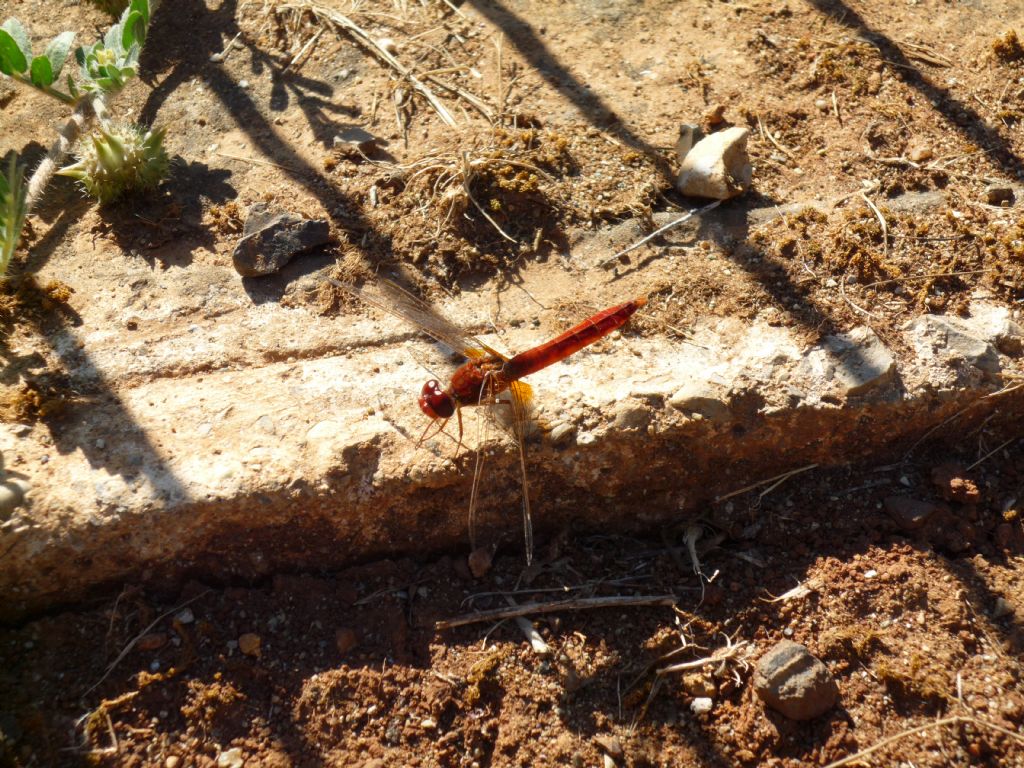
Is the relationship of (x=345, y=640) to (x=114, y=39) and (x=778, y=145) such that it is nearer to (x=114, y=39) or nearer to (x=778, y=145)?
(x=778, y=145)

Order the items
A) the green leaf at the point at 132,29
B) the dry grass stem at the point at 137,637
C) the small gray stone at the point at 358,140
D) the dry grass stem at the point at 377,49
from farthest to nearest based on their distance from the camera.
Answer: the dry grass stem at the point at 377,49 → the small gray stone at the point at 358,140 → the green leaf at the point at 132,29 → the dry grass stem at the point at 137,637

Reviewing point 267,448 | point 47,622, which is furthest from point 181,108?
point 47,622

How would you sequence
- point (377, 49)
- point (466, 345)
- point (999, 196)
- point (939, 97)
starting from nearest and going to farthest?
point (466, 345) < point (999, 196) < point (939, 97) < point (377, 49)

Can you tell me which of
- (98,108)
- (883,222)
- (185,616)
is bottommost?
(883,222)

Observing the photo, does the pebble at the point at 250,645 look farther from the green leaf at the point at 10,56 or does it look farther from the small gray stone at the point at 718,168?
the green leaf at the point at 10,56

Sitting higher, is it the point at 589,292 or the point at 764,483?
the point at 589,292

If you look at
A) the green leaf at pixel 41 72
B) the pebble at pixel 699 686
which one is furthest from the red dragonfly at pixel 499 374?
the green leaf at pixel 41 72

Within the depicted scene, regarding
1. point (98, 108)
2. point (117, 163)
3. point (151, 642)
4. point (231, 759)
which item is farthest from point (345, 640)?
point (98, 108)
